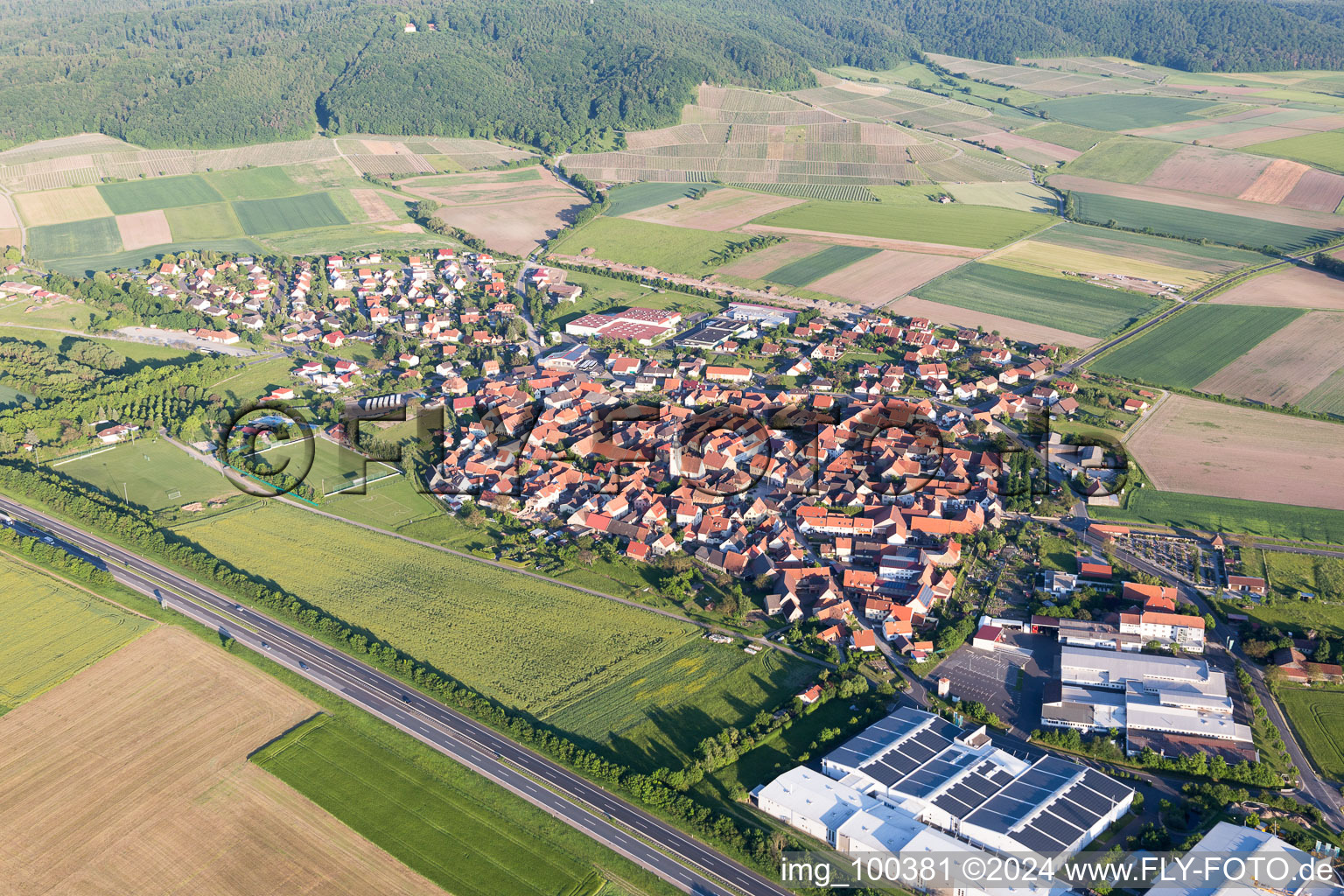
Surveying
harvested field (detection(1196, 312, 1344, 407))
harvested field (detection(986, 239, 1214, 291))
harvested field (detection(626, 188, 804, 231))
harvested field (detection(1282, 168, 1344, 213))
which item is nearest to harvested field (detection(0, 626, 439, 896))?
harvested field (detection(1196, 312, 1344, 407))

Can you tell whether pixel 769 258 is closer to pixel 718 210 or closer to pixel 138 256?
pixel 718 210

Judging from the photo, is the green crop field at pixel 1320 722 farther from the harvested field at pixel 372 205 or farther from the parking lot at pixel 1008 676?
the harvested field at pixel 372 205

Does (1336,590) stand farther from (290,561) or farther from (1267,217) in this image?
(1267,217)

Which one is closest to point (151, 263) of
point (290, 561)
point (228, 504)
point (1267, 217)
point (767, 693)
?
point (228, 504)

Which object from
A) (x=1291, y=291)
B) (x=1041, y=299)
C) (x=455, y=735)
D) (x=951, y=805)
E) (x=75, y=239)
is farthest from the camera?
(x=75, y=239)

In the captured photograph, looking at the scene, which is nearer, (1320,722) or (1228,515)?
(1320,722)

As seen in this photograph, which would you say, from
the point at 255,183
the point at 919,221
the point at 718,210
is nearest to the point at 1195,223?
the point at 919,221
